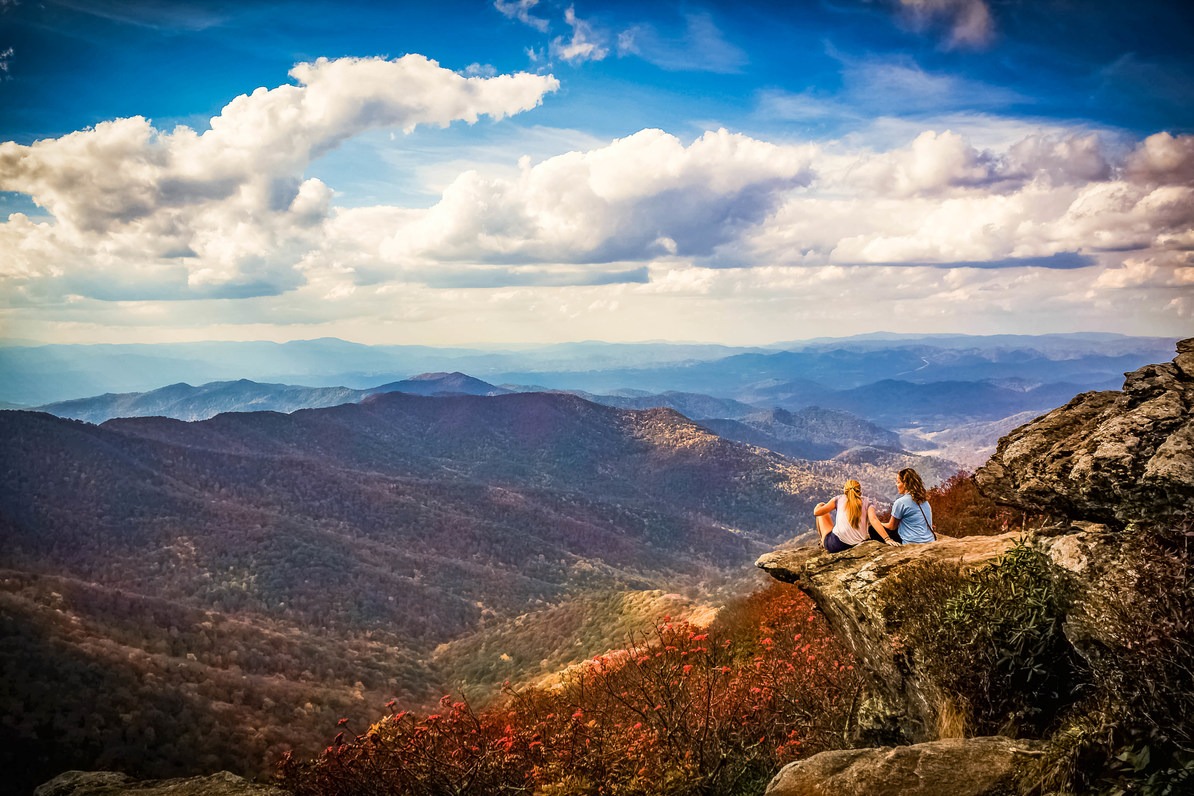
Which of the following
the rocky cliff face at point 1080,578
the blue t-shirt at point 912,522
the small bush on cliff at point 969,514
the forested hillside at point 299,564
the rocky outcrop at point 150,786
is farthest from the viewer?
the forested hillside at point 299,564

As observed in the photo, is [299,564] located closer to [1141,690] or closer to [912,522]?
[912,522]

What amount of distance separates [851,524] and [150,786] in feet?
39.7

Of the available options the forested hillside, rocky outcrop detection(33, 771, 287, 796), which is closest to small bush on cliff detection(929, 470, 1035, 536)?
rocky outcrop detection(33, 771, 287, 796)

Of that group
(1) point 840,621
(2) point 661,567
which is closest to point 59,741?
(1) point 840,621

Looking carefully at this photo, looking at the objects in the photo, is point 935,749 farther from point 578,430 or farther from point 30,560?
point 578,430

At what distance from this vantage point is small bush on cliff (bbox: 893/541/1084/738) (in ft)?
19.9

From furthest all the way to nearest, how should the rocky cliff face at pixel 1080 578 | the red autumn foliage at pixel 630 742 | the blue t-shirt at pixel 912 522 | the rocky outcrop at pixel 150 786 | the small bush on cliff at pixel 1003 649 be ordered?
the blue t-shirt at pixel 912 522, the rocky outcrop at pixel 150 786, the red autumn foliage at pixel 630 742, the small bush on cliff at pixel 1003 649, the rocky cliff face at pixel 1080 578

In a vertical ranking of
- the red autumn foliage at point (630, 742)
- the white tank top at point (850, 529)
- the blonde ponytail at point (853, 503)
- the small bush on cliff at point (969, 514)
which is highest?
the blonde ponytail at point (853, 503)

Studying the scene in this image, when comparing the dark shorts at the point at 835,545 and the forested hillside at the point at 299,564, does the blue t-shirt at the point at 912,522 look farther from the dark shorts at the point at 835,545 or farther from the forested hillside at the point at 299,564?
the forested hillside at the point at 299,564

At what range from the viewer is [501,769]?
8.24 metres

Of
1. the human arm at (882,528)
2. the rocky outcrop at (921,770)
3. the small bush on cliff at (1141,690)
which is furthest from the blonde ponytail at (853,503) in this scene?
the rocky outcrop at (921,770)

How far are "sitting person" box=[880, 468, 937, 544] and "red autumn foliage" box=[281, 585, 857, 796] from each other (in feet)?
6.85

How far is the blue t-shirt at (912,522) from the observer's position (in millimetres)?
9508

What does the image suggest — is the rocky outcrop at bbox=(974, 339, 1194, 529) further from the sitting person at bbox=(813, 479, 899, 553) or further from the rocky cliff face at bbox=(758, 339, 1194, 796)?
the sitting person at bbox=(813, 479, 899, 553)
